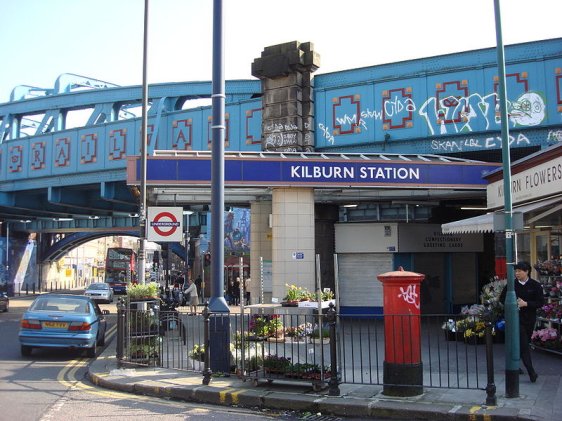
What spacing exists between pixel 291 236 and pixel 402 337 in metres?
8.98

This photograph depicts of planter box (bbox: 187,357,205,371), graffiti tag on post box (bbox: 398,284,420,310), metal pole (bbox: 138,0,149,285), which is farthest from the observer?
metal pole (bbox: 138,0,149,285)

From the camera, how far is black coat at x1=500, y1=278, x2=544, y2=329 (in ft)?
28.6

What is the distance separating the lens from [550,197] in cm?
1195

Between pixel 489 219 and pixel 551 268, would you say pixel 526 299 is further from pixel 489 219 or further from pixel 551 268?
pixel 489 219

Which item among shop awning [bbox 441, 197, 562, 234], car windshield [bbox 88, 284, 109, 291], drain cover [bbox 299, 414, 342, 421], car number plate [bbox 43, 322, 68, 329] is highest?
shop awning [bbox 441, 197, 562, 234]

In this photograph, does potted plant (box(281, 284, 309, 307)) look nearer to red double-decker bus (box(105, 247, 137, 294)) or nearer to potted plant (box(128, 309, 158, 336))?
potted plant (box(128, 309, 158, 336))

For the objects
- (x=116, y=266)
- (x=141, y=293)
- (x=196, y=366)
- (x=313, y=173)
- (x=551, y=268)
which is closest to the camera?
(x=196, y=366)

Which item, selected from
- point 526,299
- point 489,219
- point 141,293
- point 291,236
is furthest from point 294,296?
point 526,299

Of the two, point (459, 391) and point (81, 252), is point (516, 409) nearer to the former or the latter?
point (459, 391)

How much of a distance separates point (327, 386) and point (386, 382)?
2.80ft

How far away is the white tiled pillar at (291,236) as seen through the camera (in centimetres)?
1666

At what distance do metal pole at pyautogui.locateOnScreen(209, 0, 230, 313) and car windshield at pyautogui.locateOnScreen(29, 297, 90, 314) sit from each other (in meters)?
5.06

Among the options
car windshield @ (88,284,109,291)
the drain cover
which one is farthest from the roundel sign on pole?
car windshield @ (88,284,109,291)

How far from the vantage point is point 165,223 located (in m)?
13.5
